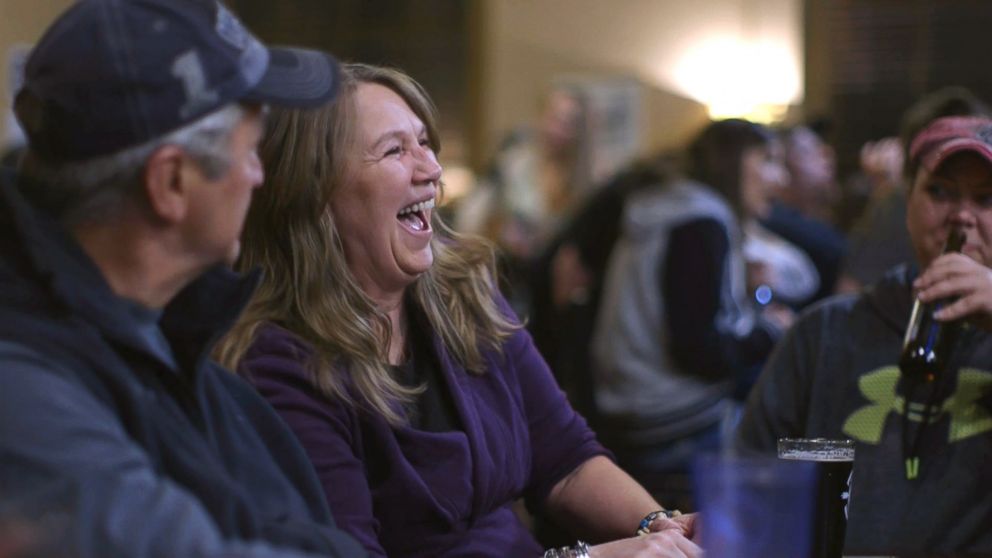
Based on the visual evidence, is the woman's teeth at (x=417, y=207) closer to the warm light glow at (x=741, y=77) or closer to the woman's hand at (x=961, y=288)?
the woman's hand at (x=961, y=288)

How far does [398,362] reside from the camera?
215 centimetres

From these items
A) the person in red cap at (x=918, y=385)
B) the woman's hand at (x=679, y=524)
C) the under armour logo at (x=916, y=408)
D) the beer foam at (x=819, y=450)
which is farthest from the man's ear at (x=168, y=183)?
the under armour logo at (x=916, y=408)

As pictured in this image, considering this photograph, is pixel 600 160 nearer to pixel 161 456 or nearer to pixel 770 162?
pixel 770 162

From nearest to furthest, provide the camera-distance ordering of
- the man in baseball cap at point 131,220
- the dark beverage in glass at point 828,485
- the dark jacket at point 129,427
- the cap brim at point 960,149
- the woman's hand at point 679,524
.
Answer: the dark jacket at point 129,427, the man in baseball cap at point 131,220, the dark beverage in glass at point 828,485, the woman's hand at point 679,524, the cap brim at point 960,149

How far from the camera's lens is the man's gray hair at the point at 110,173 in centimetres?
129

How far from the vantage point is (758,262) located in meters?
4.73

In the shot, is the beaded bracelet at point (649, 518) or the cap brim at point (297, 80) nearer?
the cap brim at point (297, 80)

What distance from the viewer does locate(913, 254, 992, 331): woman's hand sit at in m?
2.29

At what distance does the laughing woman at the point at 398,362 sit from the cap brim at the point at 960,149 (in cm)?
78

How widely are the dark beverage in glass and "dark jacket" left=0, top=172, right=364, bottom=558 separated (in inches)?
19.8

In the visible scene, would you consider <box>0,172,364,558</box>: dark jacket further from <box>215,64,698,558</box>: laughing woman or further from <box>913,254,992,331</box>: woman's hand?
<box>913,254,992,331</box>: woman's hand

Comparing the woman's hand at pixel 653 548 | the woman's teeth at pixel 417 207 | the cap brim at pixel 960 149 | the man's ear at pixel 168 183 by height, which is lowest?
the woman's hand at pixel 653 548

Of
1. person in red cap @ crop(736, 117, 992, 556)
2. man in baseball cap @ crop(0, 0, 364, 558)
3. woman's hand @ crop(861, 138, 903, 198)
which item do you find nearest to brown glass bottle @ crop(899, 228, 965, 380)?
person in red cap @ crop(736, 117, 992, 556)

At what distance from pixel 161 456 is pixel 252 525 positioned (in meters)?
0.11
